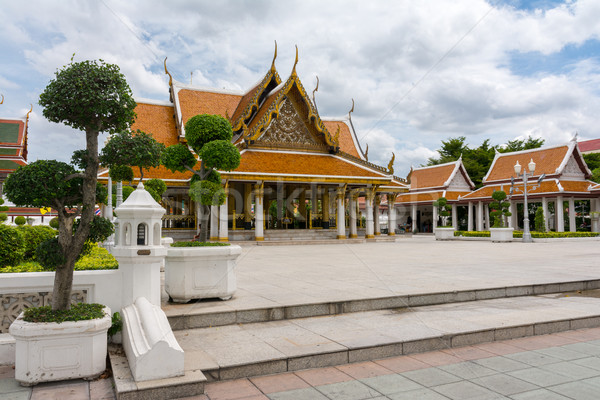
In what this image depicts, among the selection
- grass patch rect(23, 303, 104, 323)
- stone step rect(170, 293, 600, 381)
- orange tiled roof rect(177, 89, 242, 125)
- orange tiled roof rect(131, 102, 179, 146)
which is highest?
orange tiled roof rect(177, 89, 242, 125)

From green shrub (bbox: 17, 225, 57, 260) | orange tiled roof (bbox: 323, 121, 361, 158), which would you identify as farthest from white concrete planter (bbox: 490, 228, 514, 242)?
green shrub (bbox: 17, 225, 57, 260)

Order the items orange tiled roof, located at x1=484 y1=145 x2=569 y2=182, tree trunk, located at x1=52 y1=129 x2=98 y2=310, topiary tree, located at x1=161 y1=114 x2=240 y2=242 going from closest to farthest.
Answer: tree trunk, located at x1=52 y1=129 x2=98 y2=310 < topiary tree, located at x1=161 y1=114 x2=240 y2=242 < orange tiled roof, located at x1=484 y1=145 x2=569 y2=182

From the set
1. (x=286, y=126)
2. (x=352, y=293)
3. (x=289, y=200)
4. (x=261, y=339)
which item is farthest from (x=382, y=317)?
(x=289, y=200)

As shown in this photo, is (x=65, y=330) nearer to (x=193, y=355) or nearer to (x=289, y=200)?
(x=193, y=355)

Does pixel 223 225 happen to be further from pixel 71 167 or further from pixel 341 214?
pixel 71 167

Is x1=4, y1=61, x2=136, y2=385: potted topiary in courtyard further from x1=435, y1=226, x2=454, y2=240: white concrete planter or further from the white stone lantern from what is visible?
x1=435, y1=226, x2=454, y2=240: white concrete planter

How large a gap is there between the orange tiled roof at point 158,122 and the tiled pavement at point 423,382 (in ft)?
63.8

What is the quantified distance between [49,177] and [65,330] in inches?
44.9

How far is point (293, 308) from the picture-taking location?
4.99 metres

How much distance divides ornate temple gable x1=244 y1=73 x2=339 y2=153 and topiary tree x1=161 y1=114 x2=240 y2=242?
13.0 m

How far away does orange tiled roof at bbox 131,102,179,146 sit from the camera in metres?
22.0

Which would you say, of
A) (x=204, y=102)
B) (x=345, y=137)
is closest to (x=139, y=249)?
(x=204, y=102)

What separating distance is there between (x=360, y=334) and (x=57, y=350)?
2.57 meters

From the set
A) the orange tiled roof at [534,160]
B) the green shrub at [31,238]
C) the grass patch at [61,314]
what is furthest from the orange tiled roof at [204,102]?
the orange tiled roof at [534,160]
